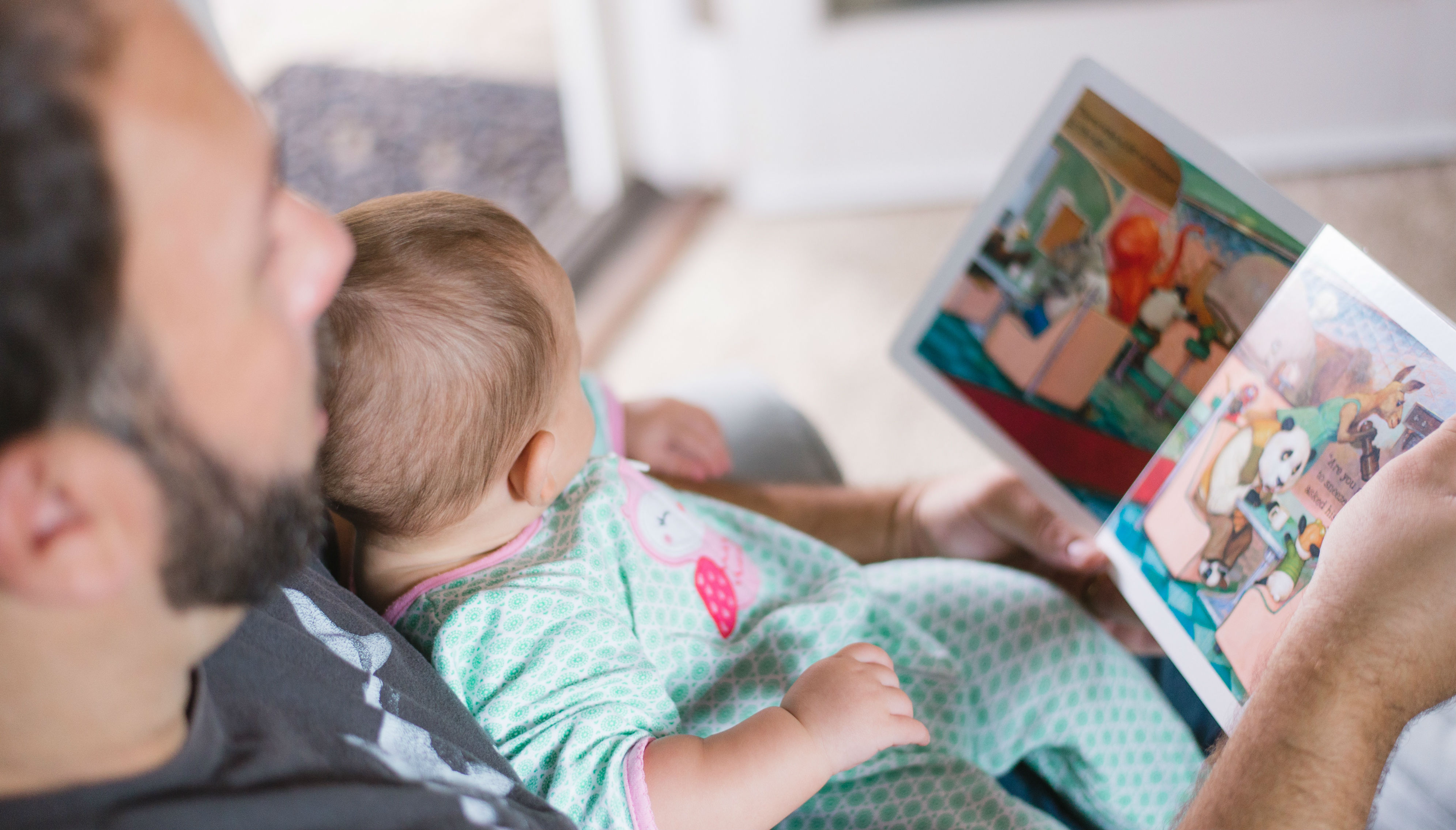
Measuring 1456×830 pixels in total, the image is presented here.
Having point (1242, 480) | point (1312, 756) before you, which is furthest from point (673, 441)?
point (1312, 756)

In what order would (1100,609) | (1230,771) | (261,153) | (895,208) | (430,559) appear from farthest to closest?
(895,208)
(1100,609)
(430,559)
(1230,771)
(261,153)

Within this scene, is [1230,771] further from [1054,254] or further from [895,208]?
[895,208]

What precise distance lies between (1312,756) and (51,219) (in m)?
0.74

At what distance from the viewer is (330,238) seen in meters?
0.54

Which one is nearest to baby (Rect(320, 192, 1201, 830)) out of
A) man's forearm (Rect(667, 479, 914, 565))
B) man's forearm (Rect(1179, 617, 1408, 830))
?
man's forearm (Rect(667, 479, 914, 565))

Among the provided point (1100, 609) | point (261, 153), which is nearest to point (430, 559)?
point (261, 153)

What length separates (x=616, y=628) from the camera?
30.3 inches

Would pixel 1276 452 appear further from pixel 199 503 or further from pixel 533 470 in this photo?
pixel 199 503

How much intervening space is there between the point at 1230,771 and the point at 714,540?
1.52 feet

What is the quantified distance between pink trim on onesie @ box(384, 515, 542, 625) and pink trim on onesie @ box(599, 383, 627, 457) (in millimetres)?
223

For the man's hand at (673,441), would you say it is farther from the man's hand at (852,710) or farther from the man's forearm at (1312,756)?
the man's forearm at (1312,756)

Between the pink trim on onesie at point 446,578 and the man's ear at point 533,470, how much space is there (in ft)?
0.14

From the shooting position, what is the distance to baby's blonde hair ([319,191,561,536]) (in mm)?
710

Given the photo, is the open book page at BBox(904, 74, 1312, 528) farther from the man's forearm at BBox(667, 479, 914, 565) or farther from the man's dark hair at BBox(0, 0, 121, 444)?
the man's dark hair at BBox(0, 0, 121, 444)
